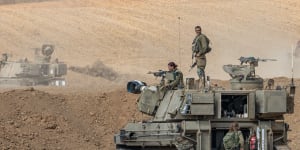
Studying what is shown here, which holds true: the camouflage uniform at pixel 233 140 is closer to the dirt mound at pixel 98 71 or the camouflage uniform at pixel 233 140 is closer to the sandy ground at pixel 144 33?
the sandy ground at pixel 144 33

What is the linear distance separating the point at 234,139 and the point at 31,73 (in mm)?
25917

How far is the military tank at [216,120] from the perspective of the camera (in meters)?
17.2

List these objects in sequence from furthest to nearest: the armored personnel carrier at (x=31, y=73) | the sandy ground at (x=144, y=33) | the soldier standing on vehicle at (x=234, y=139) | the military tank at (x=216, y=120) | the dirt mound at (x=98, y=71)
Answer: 1. the sandy ground at (x=144, y=33)
2. the dirt mound at (x=98, y=71)
3. the armored personnel carrier at (x=31, y=73)
4. the military tank at (x=216, y=120)
5. the soldier standing on vehicle at (x=234, y=139)

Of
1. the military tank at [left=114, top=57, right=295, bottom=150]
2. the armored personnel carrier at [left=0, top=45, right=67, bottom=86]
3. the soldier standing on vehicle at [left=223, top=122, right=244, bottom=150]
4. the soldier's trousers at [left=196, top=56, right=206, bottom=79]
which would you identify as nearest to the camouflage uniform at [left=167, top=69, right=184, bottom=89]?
the military tank at [left=114, top=57, right=295, bottom=150]

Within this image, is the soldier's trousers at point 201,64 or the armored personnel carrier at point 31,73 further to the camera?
the armored personnel carrier at point 31,73

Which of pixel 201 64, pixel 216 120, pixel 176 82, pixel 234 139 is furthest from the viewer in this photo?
pixel 201 64

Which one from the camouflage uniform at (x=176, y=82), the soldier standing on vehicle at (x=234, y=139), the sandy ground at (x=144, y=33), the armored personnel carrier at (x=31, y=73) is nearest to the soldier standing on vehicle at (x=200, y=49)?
the camouflage uniform at (x=176, y=82)

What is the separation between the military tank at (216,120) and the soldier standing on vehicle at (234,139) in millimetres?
293

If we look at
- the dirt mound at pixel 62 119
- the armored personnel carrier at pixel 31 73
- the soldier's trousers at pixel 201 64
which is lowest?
the dirt mound at pixel 62 119

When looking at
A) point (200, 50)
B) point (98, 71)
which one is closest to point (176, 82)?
point (200, 50)

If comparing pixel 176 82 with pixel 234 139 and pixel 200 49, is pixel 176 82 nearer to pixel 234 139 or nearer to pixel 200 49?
pixel 200 49

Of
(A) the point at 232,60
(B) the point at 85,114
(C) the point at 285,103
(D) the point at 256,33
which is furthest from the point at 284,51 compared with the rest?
(C) the point at 285,103

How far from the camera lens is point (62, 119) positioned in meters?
26.2

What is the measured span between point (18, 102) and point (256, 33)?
3365 centimetres
